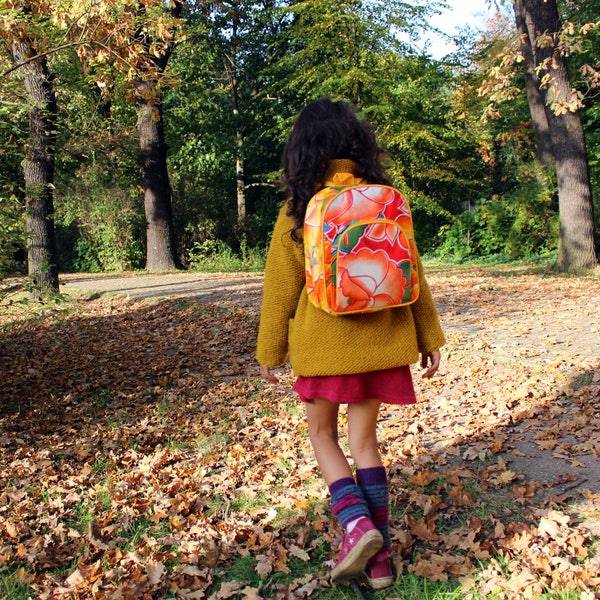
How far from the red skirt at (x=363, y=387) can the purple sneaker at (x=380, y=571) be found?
0.64 metres

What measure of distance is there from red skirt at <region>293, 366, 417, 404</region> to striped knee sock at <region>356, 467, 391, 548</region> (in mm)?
326

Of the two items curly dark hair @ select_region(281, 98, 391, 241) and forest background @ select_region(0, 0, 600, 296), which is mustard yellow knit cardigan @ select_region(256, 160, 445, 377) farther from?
forest background @ select_region(0, 0, 600, 296)

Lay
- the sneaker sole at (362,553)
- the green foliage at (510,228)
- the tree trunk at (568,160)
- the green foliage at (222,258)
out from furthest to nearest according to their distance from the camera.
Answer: the green foliage at (222,258) → the green foliage at (510,228) → the tree trunk at (568,160) → the sneaker sole at (362,553)

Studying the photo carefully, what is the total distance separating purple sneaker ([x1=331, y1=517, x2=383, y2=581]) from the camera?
2510 millimetres

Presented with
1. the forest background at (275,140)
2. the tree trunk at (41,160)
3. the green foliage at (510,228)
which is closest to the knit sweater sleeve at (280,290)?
the tree trunk at (41,160)

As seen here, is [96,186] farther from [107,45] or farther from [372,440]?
[372,440]

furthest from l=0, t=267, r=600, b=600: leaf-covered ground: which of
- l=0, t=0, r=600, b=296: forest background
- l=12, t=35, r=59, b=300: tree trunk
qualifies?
l=0, t=0, r=600, b=296: forest background

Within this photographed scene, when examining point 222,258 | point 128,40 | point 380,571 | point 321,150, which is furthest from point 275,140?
point 380,571

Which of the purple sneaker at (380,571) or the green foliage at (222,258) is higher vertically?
the green foliage at (222,258)

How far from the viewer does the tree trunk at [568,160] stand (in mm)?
11914

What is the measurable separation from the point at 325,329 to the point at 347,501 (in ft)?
2.32

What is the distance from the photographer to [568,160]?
1233cm

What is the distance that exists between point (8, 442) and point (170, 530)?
2.11 metres

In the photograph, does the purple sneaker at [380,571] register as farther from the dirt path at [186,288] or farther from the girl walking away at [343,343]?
the dirt path at [186,288]
